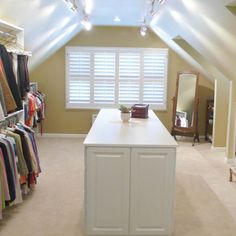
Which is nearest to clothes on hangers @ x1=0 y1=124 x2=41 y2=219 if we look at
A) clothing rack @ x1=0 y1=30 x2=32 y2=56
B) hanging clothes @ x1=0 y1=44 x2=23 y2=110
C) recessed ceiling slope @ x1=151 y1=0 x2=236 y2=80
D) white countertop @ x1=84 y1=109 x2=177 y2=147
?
hanging clothes @ x1=0 y1=44 x2=23 y2=110

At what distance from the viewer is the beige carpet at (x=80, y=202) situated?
331 centimetres

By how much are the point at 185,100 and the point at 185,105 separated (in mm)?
105

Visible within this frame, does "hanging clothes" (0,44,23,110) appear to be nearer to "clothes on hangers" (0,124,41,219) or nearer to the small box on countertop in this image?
"clothes on hangers" (0,124,41,219)

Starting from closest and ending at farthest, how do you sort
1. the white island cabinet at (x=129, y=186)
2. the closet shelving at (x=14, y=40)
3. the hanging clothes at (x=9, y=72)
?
1. the white island cabinet at (x=129, y=186)
2. the hanging clothes at (x=9, y=72)
3. the closet shelving at (x=14, y=40)

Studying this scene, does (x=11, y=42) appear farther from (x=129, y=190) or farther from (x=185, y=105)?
(x=185, y=105)

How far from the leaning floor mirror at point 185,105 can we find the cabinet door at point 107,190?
4.42 meters

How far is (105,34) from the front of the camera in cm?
740

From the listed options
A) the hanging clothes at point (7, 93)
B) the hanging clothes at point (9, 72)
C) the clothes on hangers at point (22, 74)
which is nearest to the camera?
the hanging clothes at point (7, 93)

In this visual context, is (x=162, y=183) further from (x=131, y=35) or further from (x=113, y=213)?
(x=131, y=35)

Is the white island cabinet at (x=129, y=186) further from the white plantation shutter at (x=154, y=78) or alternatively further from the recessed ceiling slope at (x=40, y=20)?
the white plantation shutter at (x=154, y=78)

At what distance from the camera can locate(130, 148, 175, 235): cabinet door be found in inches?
118

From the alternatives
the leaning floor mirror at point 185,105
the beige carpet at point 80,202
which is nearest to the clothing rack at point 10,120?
the beige carpet at point 80,202

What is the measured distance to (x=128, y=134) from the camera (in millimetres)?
3393

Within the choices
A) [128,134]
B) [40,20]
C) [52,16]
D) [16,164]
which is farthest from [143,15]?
[16,164]
